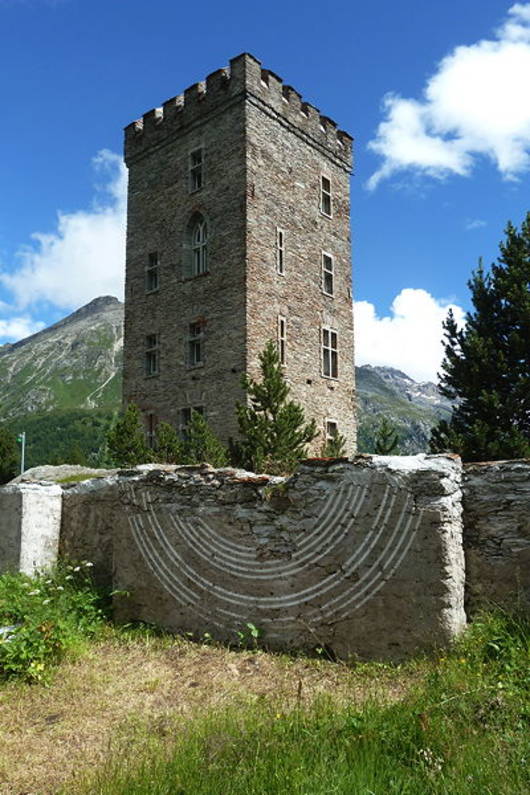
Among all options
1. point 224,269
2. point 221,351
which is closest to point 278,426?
point 221,351

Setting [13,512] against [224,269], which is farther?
[224,269]

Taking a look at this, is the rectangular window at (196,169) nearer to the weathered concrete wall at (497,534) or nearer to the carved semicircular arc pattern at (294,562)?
the carved semicircular arc pattern at (294,562)

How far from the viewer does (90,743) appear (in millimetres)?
4145

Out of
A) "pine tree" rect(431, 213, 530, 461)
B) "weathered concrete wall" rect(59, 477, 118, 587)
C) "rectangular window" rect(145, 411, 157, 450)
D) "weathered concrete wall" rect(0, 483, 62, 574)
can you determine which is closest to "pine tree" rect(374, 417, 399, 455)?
"pine tree" rect(431, 213, 530, 461)

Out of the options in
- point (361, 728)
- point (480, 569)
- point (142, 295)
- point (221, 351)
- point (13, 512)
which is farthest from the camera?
point (142, 295)

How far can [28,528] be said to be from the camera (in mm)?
7977

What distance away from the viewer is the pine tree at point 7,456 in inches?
1801

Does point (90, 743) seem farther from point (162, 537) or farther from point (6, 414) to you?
point (6, 414)

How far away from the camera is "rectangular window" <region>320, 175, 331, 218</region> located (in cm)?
2748

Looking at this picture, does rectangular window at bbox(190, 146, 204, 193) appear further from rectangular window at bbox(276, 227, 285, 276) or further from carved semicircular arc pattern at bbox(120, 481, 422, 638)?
carved semicircular arc pattern at bbox(120, 481, 422, 638)

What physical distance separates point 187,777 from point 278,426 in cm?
1552

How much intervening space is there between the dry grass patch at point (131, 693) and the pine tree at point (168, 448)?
48.1 feet

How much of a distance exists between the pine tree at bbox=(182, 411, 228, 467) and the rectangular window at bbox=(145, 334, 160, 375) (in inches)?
248

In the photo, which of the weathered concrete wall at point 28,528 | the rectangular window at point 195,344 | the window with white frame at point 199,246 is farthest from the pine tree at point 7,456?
the weathered concrete wall at point 28,528
